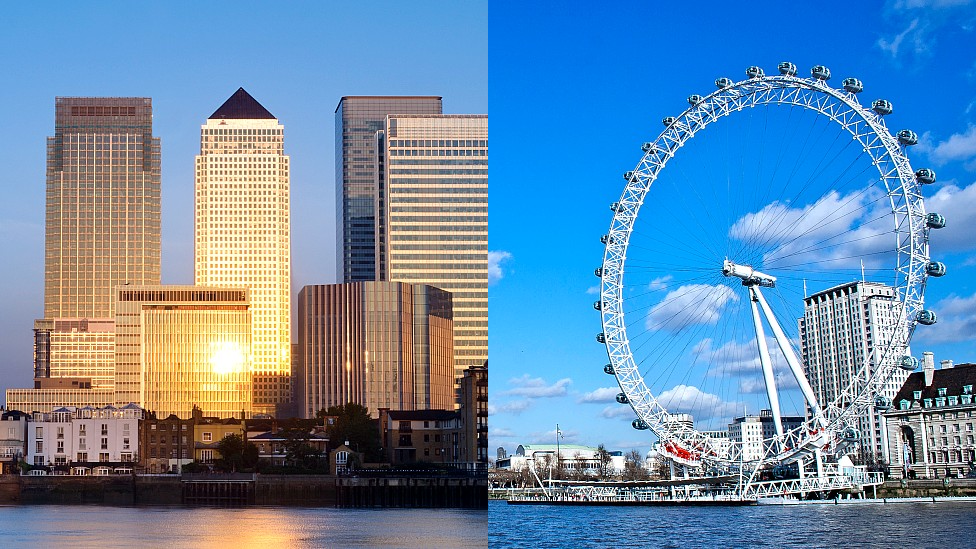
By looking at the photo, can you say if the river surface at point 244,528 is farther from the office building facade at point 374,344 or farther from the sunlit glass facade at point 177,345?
the sunlit glass facade at point 177,345

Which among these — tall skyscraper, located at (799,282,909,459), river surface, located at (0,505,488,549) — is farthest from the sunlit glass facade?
tall skyscraper, located at (799,282,909,459)

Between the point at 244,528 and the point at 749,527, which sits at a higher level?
the point at 749,527

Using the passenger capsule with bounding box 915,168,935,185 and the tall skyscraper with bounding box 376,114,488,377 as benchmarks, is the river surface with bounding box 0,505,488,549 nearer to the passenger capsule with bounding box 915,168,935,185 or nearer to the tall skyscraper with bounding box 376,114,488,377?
the passenger capsule with bounding box 915,168,935,185

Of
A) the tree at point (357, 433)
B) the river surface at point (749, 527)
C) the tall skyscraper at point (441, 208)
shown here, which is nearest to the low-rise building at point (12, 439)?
the tree at point (357, 433)

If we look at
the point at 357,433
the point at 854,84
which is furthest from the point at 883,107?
the point at 357,433

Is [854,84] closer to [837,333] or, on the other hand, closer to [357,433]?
[357,433]
